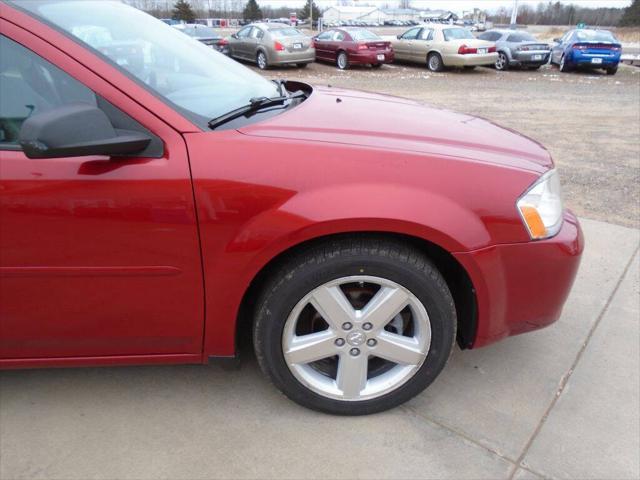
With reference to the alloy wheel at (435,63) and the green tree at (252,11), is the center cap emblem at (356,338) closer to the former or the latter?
the alloy wheel at (435,63)

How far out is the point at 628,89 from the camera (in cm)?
1318

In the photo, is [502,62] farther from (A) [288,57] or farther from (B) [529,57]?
(A) [288,57]

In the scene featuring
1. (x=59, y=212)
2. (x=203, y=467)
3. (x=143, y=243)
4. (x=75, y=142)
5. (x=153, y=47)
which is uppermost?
(x=153, y=47)

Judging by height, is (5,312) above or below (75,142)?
below

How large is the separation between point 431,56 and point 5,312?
676 inches

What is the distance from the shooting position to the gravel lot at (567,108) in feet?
16.7

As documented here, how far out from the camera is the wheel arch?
1.98 meters

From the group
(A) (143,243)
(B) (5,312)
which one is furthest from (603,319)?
(B) (5,312)

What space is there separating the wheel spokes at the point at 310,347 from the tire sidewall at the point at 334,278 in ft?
0.14

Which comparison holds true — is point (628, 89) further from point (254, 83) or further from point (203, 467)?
point (203, 467)

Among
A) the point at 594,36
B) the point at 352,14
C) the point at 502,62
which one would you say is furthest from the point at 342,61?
the point at 352,14

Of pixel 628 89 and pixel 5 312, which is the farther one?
pixel 628 89

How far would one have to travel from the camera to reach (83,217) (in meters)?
1.79

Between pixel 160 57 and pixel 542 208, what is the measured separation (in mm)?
1759
